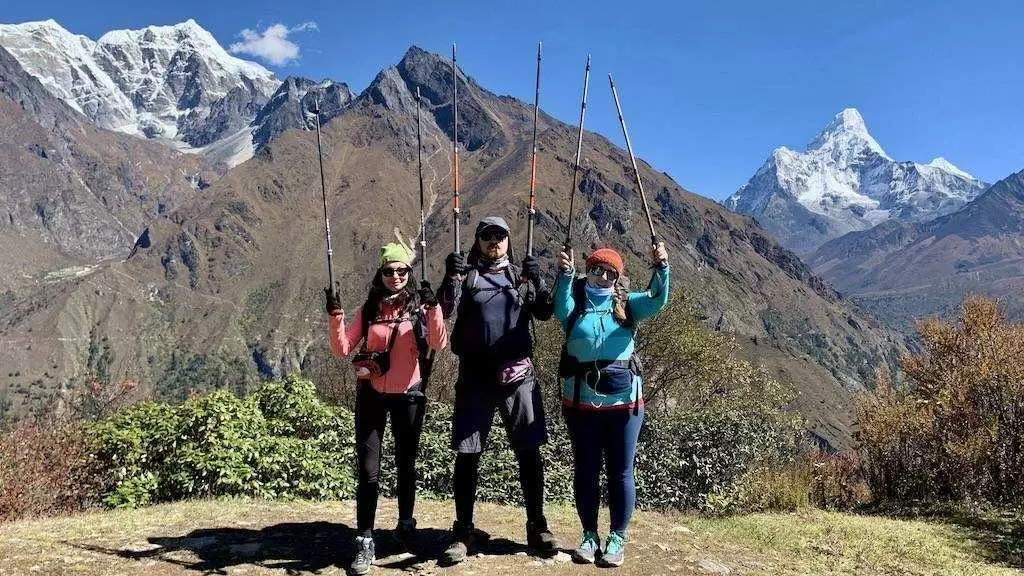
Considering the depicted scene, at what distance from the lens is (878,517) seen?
10422 mm

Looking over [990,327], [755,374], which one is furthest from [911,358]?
[755,374]

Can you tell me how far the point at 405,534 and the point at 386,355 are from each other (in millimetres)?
1720

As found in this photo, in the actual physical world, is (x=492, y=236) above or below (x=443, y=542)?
above

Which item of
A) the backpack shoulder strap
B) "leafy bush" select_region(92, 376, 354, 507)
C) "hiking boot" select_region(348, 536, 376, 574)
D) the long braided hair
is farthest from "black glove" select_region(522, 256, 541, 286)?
"leafy bush" select_region(92, 376, 354, 507)

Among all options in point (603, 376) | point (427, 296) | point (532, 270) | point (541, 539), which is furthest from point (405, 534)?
point (532, 270)

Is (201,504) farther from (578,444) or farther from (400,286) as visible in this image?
(578,444)

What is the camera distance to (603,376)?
229 inches

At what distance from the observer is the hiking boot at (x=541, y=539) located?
6.19 metres

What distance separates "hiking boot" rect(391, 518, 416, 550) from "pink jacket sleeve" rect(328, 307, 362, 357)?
1703 millimetres

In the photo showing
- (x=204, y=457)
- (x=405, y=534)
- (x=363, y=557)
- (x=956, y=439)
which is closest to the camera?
(x=363, y=557)

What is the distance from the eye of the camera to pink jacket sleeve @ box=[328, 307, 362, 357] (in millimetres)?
5836

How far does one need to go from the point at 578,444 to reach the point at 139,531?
189 inches

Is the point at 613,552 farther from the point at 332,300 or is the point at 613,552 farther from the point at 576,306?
the point at 332,300

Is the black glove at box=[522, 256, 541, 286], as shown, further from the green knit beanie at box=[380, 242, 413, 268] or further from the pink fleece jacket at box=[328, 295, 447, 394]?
the green knit beanie at box=[380, 242, 413, 268]
